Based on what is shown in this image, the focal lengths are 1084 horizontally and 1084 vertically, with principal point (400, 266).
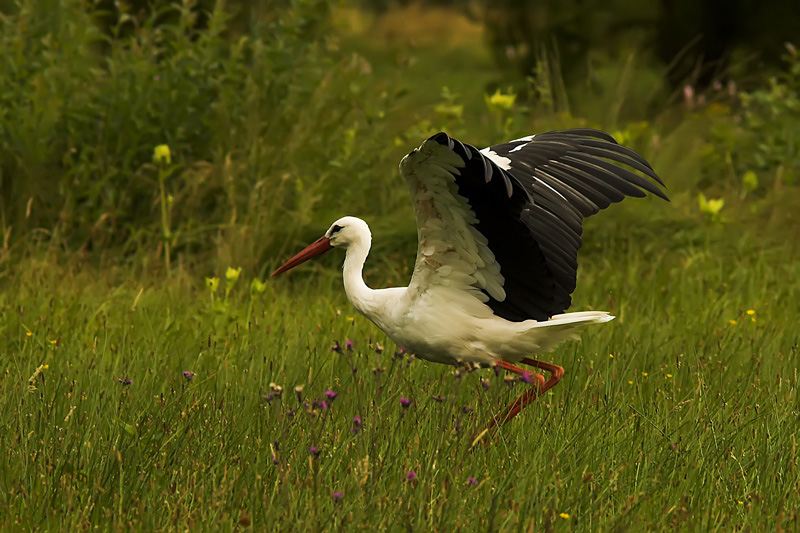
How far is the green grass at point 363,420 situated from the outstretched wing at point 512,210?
0.39 metres

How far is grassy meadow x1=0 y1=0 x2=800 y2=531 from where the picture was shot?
299 cm

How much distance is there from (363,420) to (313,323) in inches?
65.8

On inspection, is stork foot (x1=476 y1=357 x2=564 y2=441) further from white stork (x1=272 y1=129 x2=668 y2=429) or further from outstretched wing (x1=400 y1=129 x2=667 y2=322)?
outstretched wing (x1=400 y1=129 x2=667 y2=322)

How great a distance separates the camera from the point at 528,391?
3945 mm

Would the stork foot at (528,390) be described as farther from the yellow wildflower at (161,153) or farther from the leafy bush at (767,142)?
the leafy bush at (767,142)

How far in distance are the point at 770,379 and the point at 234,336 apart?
2.25 meters

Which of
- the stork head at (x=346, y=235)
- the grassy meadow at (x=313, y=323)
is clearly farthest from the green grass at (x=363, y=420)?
the stork head at (x=346, y=235)

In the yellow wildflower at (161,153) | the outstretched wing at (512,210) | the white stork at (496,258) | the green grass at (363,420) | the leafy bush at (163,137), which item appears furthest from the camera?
the leafy bush at (163,137)

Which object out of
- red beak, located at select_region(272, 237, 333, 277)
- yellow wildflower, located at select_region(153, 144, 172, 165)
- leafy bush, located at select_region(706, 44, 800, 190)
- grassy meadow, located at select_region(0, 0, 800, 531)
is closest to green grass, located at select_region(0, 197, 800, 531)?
grassy meadow, located at select_region(0, 0, 800, 531)

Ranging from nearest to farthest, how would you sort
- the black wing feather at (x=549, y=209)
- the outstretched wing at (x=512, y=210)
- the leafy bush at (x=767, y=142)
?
the outstretched wing at (x=512, y=210), the black wing feather at (x=549, y=209), the leafy bush at (x=767, y=142)

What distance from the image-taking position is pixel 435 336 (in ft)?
13.1

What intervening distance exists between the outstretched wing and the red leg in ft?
0.76

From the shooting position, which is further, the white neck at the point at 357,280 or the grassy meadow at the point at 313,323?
the white neck at the point at 357,280

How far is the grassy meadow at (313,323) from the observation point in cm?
299
